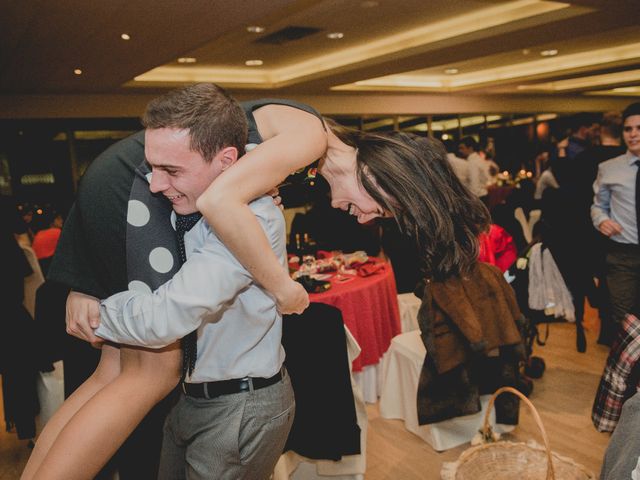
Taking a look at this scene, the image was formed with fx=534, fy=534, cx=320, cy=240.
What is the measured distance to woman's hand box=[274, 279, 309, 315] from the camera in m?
1.26

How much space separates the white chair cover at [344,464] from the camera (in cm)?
248

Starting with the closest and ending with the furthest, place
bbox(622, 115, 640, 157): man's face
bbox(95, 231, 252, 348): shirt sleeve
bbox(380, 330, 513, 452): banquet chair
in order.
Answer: bbox(95, 231, 252, 348): shirt sleeve → bbox(380, 330, 513, 452): banquet chair → bbox(622, 115, 640, 157): man's face

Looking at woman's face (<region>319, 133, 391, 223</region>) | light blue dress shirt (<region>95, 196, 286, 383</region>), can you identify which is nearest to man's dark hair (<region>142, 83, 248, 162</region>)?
light blue dress shirt (<region>95, 196, 286, 383</region>)

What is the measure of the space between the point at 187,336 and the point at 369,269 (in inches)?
92.7

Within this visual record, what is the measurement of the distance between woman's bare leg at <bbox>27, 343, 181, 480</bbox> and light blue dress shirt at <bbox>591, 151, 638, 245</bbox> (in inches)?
128

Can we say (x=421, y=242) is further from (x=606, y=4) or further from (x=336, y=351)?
(x=606, y=4)

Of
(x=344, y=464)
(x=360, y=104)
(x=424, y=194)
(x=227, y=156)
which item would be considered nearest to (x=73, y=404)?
(x=227, y=156)

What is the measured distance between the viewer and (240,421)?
128 centimetres

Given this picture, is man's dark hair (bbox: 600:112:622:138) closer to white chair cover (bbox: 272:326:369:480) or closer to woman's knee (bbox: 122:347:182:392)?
white chair cover (bbox: 272:326:369:480)

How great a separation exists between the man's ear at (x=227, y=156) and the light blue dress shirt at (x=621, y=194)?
3.17 meters

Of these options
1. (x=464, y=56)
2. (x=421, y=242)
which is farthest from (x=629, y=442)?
(x=464, y=56)

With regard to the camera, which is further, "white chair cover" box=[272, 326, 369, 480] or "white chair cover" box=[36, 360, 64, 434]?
"white chair cover" box=[36, 360, 64, 434]

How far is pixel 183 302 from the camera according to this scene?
3.59 feet

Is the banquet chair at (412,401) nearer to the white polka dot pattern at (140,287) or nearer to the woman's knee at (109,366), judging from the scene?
the woman's knee at (109,366)
